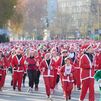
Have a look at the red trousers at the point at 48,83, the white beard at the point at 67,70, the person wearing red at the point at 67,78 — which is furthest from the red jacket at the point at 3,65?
the white beard at the point at 67,70

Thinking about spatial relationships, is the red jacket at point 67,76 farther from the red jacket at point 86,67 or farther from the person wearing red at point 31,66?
the person wearing red at point 31,66

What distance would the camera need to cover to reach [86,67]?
1642 centimetres

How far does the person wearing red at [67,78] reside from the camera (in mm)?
17469

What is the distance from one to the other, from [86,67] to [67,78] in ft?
4.20

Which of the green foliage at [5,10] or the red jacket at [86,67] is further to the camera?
the green foliage at [5,10]

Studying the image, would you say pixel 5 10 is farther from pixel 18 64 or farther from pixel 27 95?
pixel 27 95

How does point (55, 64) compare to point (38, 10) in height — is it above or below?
below

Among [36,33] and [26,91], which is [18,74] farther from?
[36,33]

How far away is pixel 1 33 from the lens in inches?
2685

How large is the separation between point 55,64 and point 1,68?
225 cm

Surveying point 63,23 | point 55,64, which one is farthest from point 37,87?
point 63,23

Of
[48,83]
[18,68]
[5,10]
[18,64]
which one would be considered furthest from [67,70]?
[5,10]

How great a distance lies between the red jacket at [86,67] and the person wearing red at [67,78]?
3.54 ft

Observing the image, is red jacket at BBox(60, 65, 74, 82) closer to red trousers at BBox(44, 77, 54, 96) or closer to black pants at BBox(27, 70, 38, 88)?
red trousers at BBox(44, 77, 54, 96)
